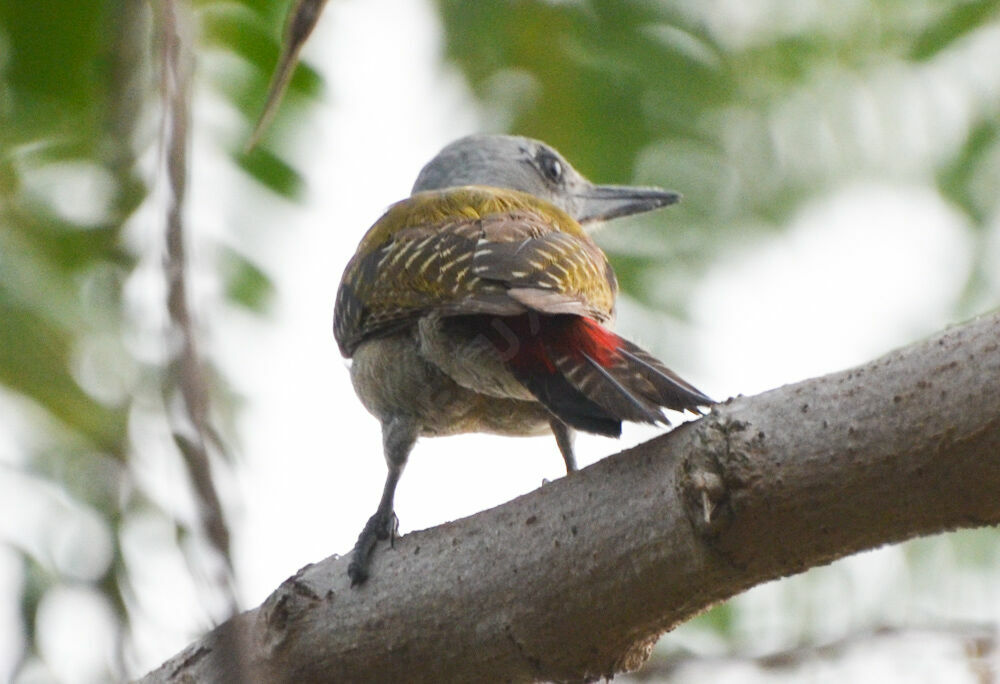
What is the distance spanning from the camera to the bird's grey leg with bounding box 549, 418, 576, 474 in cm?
354

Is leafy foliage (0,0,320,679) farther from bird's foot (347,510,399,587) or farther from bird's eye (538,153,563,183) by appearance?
bird's eye (538,153,563,183)

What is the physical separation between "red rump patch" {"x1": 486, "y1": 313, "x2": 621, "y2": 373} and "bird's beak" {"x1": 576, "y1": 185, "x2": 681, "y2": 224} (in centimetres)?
234

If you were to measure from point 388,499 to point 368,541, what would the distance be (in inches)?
24.9

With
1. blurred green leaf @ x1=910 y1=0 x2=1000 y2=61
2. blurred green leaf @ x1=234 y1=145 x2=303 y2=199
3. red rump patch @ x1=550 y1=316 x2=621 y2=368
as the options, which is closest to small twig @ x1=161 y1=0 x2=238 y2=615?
red rump patch @ x1=550 y1=316 x2=621 y2=368

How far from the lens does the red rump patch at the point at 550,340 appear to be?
249 cm

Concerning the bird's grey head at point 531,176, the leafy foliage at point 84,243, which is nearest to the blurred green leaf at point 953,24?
the bird's grey head at point 531,176

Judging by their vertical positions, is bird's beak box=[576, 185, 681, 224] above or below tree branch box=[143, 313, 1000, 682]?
above

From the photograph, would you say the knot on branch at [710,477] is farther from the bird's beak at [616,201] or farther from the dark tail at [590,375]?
the bird's beak at [616,201]

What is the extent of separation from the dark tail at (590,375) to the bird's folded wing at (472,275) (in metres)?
0.05

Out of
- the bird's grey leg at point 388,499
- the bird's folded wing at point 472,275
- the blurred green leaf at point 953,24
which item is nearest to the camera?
the bird's grey leg at point 388,499

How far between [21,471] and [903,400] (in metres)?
2.64

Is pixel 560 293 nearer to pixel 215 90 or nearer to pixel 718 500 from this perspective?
pixel 718 500

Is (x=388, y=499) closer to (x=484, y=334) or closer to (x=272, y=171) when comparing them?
(x=484, y=334)

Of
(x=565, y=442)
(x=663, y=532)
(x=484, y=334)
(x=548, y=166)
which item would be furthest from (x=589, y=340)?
(x=548, y=166)
